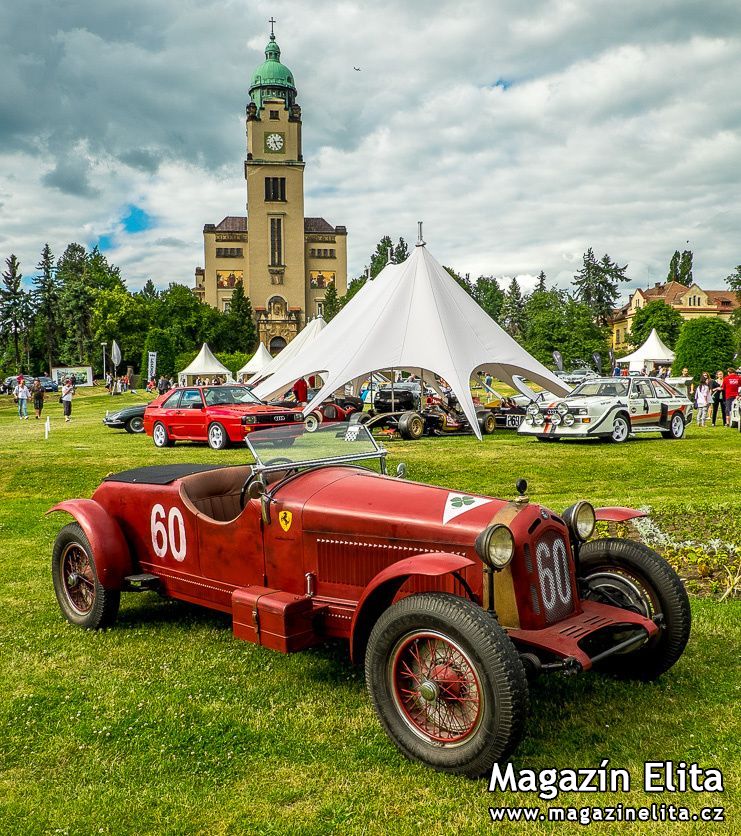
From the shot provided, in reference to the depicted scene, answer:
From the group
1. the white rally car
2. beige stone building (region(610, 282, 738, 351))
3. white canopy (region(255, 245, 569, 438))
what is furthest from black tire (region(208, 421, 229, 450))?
beige stone building (region(610, 282, 738, 351))

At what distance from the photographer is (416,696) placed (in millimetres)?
3301

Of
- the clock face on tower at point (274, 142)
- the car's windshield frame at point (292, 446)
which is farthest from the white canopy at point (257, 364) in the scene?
the clock face on tower at point (274, 142)

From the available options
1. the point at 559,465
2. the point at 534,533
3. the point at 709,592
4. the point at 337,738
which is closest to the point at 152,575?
the point at 337,738

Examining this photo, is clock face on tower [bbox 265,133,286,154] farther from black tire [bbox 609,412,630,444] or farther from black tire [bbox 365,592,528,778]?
black tire [bbox 365,592,528,778]

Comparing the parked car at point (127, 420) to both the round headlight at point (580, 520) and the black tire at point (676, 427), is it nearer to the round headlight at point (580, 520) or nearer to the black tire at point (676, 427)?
the black tire at point (676, 427)

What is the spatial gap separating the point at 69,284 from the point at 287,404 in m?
67.9

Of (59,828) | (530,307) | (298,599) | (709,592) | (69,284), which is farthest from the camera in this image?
(69,284)

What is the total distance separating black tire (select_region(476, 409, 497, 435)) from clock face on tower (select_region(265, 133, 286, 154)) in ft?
232

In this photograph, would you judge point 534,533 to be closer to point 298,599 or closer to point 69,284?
point 298,599

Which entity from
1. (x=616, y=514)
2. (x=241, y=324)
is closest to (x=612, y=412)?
(x=616, y=514)

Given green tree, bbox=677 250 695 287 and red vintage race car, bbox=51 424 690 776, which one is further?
green tree, bbox=677 250 695 287

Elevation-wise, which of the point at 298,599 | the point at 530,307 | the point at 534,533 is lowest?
the point at 298,599

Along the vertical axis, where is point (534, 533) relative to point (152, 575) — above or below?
above

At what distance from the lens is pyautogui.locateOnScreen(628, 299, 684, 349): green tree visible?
2790 inches
